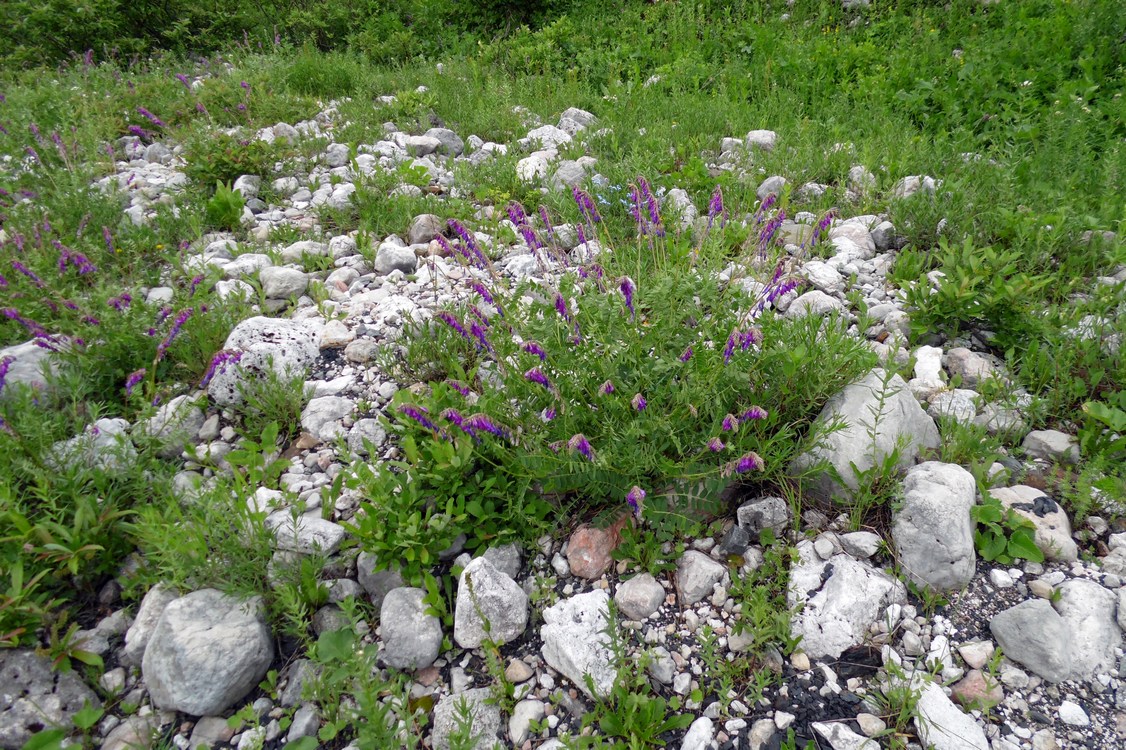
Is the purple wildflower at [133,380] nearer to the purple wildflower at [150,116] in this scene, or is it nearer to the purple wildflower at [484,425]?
the purple wildflower at [484,425]

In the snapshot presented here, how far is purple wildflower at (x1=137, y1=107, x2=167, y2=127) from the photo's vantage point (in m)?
7.45

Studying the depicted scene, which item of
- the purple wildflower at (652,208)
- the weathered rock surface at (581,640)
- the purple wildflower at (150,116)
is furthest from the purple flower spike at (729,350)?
the purple wildflower at (150,116)

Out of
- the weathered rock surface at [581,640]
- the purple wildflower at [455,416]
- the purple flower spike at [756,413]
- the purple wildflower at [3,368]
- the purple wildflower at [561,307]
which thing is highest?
the purple wildflower at [561,307]

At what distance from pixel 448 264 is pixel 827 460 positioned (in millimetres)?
3116

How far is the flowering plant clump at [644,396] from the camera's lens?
9.80ft

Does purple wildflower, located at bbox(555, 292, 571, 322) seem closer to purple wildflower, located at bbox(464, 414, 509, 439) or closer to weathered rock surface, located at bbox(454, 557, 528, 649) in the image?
purple wildflower, located at bbox(464, 414, 509, 439)

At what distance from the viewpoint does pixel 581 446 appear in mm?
2791

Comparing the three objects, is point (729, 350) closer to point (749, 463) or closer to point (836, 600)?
point (749, 463)

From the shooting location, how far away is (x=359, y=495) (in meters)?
3.43

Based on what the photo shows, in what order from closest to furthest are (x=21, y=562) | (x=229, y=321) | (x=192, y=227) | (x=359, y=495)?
(x=21, y=562)
(x=359, y=495)
(x=229, y=321)
(x=192, y=227)

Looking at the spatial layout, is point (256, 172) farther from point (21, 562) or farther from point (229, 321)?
point (21, 562)

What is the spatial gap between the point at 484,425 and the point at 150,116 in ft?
22.2

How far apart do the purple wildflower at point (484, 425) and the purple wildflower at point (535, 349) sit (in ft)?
1.15

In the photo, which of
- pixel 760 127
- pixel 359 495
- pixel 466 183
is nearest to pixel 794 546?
pixel 359 495
